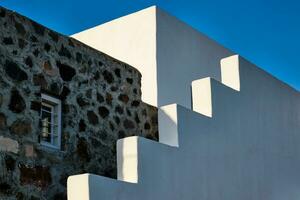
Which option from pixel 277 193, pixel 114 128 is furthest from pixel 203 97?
pixel 277 193

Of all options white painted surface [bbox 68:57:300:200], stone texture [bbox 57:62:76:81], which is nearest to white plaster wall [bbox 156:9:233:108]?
white painted surface [bbox 68:57:300:200]

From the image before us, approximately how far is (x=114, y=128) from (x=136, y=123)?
0.58m

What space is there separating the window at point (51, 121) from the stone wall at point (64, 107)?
80mm

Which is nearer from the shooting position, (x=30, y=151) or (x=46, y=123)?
(x=30, y=151)

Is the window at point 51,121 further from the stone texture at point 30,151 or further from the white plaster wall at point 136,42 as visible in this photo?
the white plaster wall at point 136,42

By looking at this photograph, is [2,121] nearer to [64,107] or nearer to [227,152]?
[64,107]

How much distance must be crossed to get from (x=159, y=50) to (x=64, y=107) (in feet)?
9.78

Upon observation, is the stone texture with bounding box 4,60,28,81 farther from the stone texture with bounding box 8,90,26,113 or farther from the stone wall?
the stone texture with bounding box 8,90,26,113

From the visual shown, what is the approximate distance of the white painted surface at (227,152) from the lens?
737cm

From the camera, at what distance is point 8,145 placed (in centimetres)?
686

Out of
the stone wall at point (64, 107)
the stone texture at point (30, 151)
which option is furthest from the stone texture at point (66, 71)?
the stone texture at point (30, 151)

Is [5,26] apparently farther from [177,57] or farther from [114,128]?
[177,57]

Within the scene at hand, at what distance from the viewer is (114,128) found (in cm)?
864

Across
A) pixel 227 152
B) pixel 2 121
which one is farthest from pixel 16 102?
pixel 227 152
